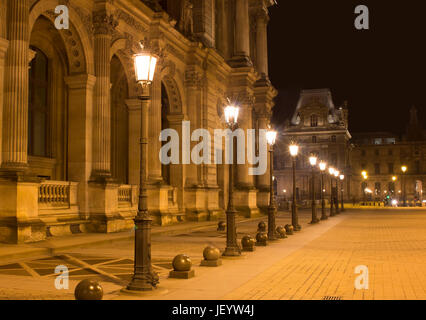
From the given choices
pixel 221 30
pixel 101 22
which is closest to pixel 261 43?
pixel 221 30

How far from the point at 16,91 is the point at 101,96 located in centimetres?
576

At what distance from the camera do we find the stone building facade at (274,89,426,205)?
126 m

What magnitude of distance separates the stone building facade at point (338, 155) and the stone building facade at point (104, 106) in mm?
77751

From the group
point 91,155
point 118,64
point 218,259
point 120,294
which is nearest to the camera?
point 120,294

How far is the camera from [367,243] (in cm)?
2073

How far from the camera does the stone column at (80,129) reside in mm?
23125

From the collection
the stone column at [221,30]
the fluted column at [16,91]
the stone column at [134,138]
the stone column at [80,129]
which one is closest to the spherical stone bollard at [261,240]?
the stone column at [80,129]

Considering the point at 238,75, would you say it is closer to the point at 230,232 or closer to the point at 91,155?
the point at 91,155

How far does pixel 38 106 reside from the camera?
26453 mm

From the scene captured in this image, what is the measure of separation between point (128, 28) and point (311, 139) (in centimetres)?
10385

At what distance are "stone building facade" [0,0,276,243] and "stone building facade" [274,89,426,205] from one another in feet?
255

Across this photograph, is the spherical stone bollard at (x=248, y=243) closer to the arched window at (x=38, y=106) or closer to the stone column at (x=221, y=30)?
the arched window at (x=38, y=106)

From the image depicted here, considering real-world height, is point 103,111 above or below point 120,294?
above

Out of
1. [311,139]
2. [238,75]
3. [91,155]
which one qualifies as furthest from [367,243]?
[311,139]
